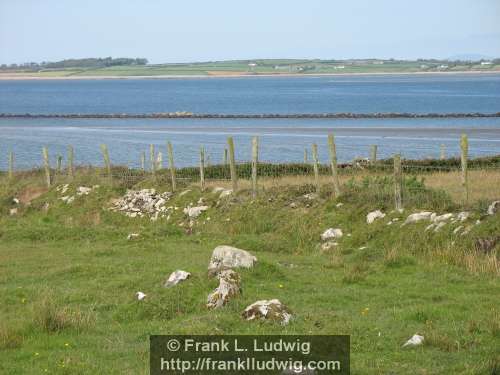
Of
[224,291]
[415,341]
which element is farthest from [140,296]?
Answer: [415,341]

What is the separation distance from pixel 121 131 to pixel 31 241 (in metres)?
59.4

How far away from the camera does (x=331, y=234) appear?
22.1 metres

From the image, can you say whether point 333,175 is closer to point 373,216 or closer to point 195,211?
point 373,216

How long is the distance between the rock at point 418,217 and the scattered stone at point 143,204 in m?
10.2

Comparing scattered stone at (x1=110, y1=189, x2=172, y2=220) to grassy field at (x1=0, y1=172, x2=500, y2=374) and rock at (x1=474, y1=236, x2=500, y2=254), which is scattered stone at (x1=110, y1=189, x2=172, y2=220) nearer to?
grassy field at (x1=0, y1=172, x2=500, y2=374)

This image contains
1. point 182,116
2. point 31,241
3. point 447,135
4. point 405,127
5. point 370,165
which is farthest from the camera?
point 182,116

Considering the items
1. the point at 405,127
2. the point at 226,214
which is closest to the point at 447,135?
the point at 405,127

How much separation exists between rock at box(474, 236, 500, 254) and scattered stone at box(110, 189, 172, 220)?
12.9 meters

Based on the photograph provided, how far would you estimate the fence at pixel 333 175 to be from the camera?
22.5m

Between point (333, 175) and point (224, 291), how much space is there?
11457 mm

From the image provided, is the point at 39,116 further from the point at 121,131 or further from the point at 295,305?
the point at 295,305

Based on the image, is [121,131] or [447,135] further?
[121,131]

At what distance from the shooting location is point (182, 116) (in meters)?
110

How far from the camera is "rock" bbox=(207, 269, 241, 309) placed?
13.3 meters
